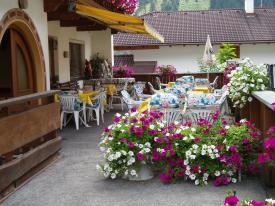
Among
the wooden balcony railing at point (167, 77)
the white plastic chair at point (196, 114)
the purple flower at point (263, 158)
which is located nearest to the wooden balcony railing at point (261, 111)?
the white plastic chair at point (196, 114)

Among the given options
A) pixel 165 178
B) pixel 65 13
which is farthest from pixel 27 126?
pixel 65 13

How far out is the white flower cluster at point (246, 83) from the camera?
671 cm

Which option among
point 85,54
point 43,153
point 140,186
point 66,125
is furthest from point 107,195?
point 85,54

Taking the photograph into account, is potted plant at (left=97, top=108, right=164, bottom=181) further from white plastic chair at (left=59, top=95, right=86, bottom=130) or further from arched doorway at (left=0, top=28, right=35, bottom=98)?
white plastic chair at (left=59, top=95, right=86, bottom=130)

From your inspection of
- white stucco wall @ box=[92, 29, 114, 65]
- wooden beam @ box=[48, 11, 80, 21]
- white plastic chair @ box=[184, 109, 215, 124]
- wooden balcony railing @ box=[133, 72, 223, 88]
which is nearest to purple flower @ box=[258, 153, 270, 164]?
white plastic chair @ box=[184, 109, 215, 124]

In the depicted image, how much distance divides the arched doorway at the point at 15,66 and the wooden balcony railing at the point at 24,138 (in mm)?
1151

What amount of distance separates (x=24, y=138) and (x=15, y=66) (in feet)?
8.24

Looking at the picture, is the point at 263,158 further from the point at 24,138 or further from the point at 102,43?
the point at 102,43

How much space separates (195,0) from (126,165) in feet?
177

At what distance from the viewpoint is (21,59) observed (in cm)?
845

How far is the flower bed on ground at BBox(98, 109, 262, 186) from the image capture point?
5352 mm

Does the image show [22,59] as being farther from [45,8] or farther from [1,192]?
[1,192]

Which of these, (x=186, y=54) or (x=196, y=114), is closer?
(x=196, y=114)

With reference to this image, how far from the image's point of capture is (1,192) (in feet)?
16.4
